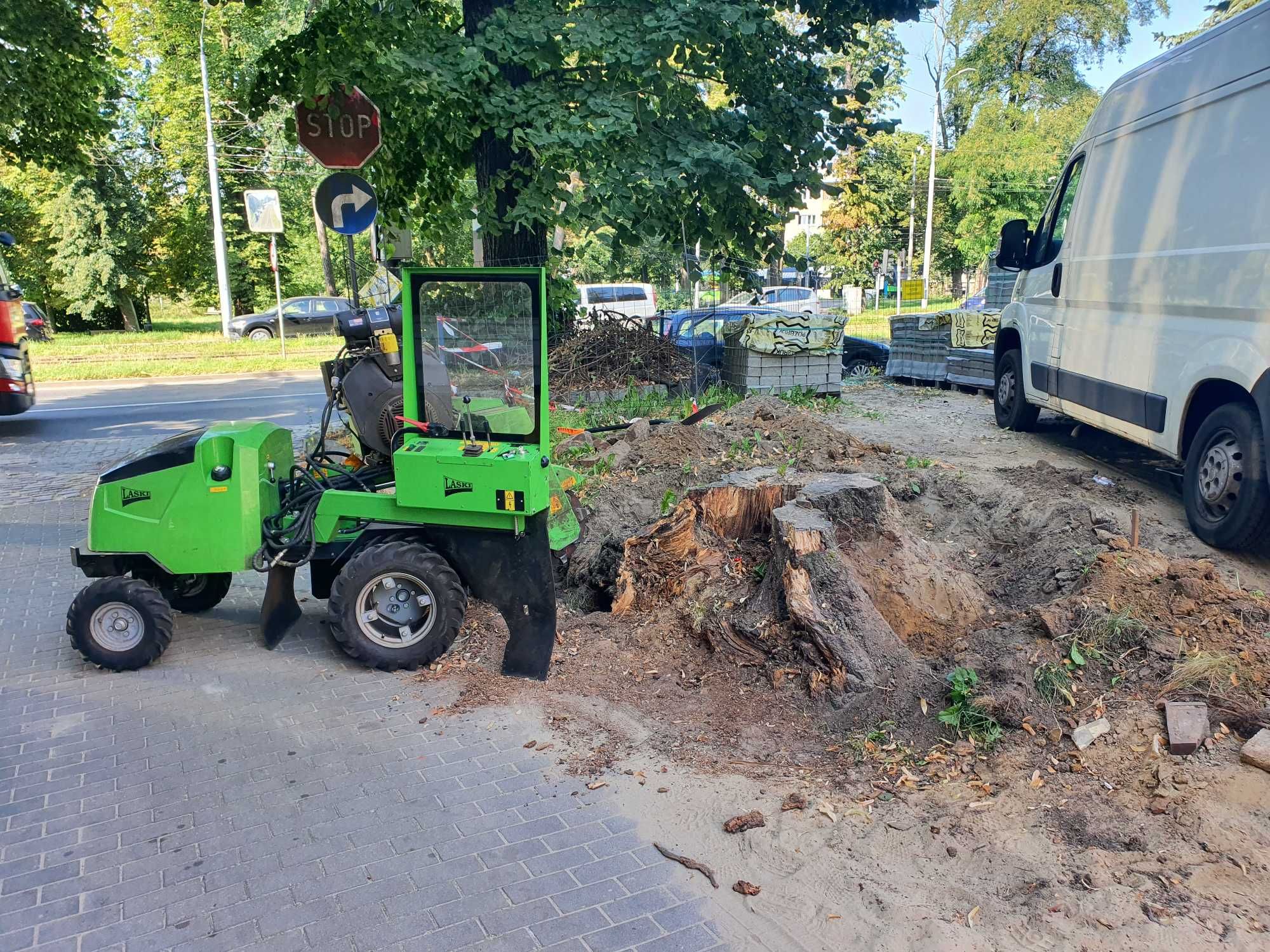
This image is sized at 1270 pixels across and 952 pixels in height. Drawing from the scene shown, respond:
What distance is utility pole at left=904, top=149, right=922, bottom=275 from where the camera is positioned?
135 ft

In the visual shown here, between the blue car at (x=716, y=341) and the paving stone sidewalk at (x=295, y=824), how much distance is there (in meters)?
8.26

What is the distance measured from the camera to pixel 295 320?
29.6 meters

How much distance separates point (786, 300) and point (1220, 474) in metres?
22.9

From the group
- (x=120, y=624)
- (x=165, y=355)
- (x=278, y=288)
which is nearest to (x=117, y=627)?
Answer: (x=120, y=624)

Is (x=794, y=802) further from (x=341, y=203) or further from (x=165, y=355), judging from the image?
(x=165, y=355)

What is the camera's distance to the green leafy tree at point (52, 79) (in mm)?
9469

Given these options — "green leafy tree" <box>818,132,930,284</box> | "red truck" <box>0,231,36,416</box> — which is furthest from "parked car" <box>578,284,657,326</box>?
"green leafy tree" <box>818,132,930,284</box>

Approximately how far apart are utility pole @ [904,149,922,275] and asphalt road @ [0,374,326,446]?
29.8m

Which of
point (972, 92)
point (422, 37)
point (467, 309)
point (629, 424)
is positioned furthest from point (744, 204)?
point (972, 92)

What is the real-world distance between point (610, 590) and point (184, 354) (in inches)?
811

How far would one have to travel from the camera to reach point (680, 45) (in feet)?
22.6

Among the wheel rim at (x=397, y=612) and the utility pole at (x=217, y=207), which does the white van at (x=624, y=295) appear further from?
the wheel rim at (x=397, y=612)

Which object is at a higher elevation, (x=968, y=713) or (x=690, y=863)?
(x=968, y=713)

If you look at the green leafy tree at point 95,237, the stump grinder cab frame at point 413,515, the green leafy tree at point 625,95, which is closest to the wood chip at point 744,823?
the stump grinder cab frame at point 413,515
